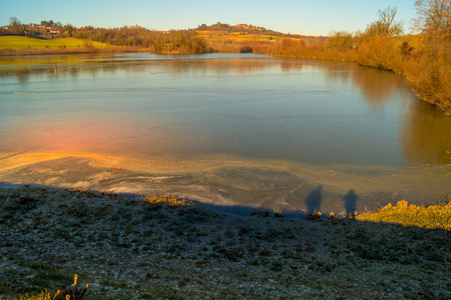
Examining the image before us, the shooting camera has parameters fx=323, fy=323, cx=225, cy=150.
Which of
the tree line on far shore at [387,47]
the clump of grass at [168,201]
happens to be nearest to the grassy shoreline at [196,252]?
the clump of grass at [168,201]

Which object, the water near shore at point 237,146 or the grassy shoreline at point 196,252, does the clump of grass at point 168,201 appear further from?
the water near shore at point 237,146

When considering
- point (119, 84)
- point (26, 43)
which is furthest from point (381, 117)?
point (26, 43)

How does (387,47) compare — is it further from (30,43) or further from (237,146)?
(30,43)

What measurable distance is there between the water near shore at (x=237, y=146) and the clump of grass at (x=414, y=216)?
61 cm

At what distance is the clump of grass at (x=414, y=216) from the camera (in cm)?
582

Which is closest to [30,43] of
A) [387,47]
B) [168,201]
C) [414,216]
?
[387,47]

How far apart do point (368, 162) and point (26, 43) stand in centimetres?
9589

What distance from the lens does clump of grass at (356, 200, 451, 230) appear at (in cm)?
582

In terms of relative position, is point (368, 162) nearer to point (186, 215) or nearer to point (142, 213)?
point (186, 215)

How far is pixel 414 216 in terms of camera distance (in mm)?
6129

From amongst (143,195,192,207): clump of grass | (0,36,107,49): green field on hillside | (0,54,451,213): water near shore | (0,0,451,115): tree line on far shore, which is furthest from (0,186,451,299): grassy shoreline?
(0,36,107,49): green field on hillside

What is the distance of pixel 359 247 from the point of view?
518 centimetres

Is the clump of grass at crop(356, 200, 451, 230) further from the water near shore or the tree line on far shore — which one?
the tree line on far shore

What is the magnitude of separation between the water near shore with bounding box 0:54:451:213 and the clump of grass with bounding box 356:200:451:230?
1.99 feet
